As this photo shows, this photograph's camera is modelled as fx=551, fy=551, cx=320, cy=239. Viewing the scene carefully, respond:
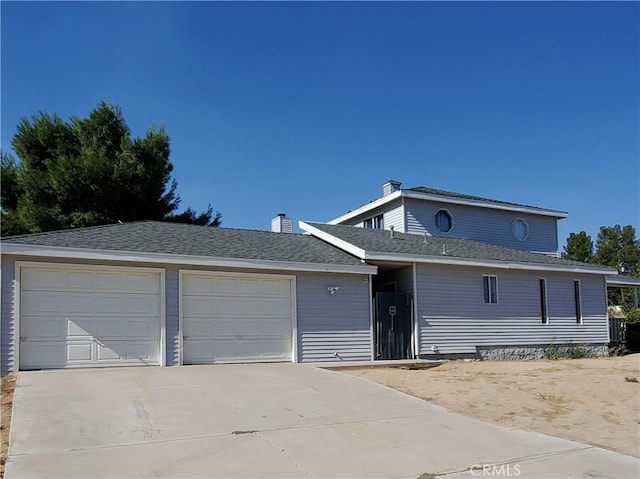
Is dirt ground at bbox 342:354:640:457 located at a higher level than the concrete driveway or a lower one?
lower

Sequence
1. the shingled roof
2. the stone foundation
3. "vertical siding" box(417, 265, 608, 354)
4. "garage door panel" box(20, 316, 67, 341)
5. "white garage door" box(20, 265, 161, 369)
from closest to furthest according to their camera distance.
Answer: "garage door panel" box(20, 316, 67, 341), "white garage door" box(20, 265, 161, 369), the shingled roof, "vertical siding" box(417, 265, 608, 354), the stone foundation

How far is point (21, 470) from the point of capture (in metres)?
5.57

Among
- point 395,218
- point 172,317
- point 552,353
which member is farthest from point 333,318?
point 395,218

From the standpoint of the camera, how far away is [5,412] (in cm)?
787

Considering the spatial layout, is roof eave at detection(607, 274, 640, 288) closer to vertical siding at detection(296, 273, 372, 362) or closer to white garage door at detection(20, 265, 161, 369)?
vertical siding at detection(296, 273, 372, 362)

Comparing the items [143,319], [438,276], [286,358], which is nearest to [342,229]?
[438,276]

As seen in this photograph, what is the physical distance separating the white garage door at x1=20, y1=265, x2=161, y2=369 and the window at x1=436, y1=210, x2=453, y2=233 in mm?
14253

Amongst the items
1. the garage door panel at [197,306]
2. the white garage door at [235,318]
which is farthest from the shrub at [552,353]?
the garage door panel at [197,306]

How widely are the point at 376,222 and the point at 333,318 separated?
1088cm

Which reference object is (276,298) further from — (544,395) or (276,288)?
(544,395)

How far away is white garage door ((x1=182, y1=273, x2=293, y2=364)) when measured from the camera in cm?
1331

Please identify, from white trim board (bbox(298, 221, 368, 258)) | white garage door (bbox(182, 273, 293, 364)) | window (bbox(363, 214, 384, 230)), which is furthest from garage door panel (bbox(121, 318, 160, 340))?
window (bbox(363, 214, 384, 230))

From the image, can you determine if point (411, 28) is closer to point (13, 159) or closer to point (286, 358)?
point (286, 358)

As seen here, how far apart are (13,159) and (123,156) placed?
596cm
